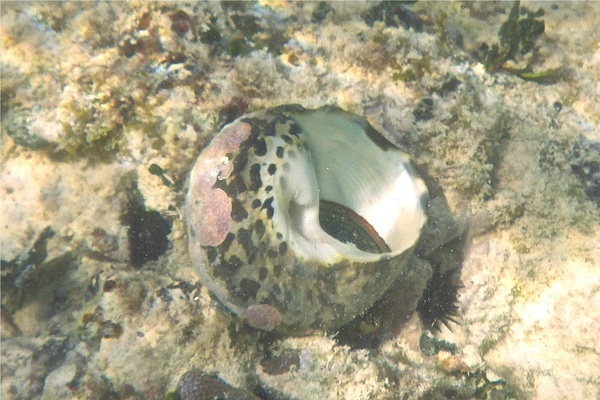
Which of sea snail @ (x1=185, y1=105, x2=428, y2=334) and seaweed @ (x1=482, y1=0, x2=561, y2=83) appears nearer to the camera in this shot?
sea snail @ (x1=185, y1=105, x2=428, y2=334)

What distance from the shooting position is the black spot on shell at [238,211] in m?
2.29

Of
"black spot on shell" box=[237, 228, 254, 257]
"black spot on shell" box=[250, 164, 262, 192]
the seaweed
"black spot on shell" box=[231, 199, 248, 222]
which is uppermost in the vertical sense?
the seaweed

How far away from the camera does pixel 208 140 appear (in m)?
2.71

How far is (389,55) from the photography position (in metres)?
2.97

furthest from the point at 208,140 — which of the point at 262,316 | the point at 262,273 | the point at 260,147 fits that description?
the point at 262,316

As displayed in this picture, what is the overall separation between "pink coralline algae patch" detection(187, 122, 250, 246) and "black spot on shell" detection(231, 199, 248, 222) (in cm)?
2

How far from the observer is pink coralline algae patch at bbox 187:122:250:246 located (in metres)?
2.31

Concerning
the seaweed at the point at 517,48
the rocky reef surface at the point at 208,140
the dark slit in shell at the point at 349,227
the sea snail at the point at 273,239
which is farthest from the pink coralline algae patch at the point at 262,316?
the seaweed at the point at 517,48

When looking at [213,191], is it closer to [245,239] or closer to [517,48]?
[245,239]

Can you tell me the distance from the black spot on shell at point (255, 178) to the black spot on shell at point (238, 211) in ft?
0.39

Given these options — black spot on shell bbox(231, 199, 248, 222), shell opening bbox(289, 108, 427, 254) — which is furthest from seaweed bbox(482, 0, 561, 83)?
black spot on shell bbox(231, 199, 248, 222)

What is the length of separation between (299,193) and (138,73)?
1387 millimetres

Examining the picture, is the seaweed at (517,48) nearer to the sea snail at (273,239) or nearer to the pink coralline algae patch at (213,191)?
the sea snail at (273,239)

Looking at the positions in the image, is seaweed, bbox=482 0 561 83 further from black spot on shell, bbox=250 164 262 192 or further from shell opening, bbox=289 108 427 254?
black spot on shell, bbox=250 164 262 192
